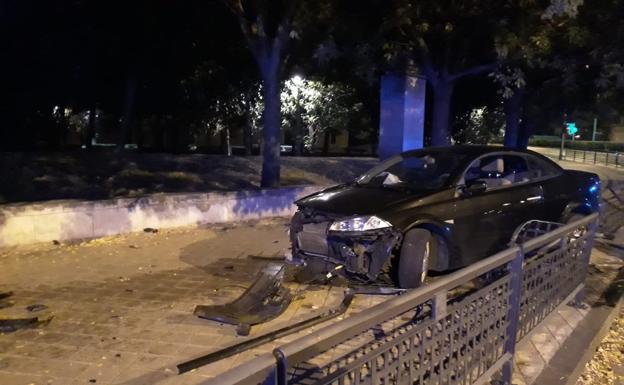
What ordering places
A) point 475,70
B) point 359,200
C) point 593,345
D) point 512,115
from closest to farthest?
point 593,345
point 359,200
point 475,70
point 512,115

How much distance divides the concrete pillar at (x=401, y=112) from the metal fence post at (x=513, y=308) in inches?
413

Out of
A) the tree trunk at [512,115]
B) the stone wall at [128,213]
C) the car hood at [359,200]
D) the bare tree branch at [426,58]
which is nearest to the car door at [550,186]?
the car hood at [359,200]

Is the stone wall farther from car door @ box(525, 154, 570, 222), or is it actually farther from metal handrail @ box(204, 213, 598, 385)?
metal handrail @ box(204, 213, 598, 385)

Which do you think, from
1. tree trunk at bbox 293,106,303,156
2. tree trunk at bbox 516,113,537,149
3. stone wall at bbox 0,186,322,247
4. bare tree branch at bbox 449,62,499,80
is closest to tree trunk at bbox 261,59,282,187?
stone wall at bbox 0,186,322,247

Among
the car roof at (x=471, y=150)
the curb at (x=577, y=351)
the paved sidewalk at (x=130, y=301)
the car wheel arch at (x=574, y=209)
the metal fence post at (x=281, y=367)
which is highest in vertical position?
the car roof at (x=471, y=150)

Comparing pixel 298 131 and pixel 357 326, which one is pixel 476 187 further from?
pixel 298 131

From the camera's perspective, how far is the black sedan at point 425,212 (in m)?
5.55

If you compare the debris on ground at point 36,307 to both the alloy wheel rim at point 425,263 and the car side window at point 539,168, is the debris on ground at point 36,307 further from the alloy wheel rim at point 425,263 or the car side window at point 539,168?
the car side window at point 539,168

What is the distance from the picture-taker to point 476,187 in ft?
20.1

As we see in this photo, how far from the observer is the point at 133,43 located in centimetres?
1862

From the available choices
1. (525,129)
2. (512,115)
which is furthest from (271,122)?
(525,129)

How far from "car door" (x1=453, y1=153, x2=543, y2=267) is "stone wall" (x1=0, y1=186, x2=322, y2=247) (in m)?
4.77

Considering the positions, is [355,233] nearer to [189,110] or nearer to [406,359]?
[406,359]

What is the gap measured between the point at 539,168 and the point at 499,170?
545 mm
